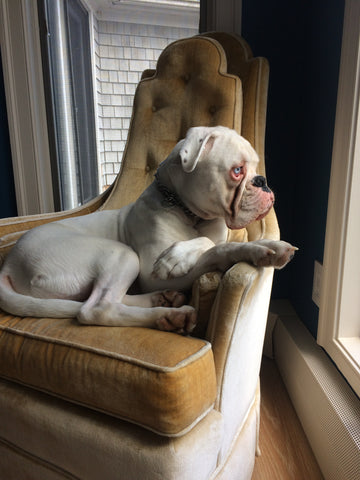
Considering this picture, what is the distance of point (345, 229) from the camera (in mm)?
1079

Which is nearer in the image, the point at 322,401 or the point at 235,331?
the point at 235,331

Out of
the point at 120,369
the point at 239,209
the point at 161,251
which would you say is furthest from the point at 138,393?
the point at 239,209

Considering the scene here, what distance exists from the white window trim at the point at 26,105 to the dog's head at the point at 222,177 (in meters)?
1.60

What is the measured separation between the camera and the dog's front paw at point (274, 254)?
738 millimetres

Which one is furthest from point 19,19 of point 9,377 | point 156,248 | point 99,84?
point 9,377

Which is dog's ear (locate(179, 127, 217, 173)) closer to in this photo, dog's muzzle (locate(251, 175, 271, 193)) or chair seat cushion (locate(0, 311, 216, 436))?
dog's muzzle (locate(251, 175, 271, 193))

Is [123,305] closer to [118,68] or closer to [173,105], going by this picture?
[173,105]

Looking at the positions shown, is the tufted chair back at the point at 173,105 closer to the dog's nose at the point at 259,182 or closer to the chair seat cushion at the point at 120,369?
the dog's nose at the point at 259,182

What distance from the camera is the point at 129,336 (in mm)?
764

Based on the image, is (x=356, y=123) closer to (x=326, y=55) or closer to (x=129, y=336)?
(x=326, y=55)

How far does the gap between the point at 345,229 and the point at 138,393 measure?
774 mm

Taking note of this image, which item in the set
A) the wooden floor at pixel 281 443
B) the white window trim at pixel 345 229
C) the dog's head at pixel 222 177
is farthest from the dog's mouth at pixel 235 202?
the wooden floor at pixel 281 443

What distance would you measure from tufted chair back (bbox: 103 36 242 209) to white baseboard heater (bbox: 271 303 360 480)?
87 cm

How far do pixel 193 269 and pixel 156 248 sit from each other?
0.12m
